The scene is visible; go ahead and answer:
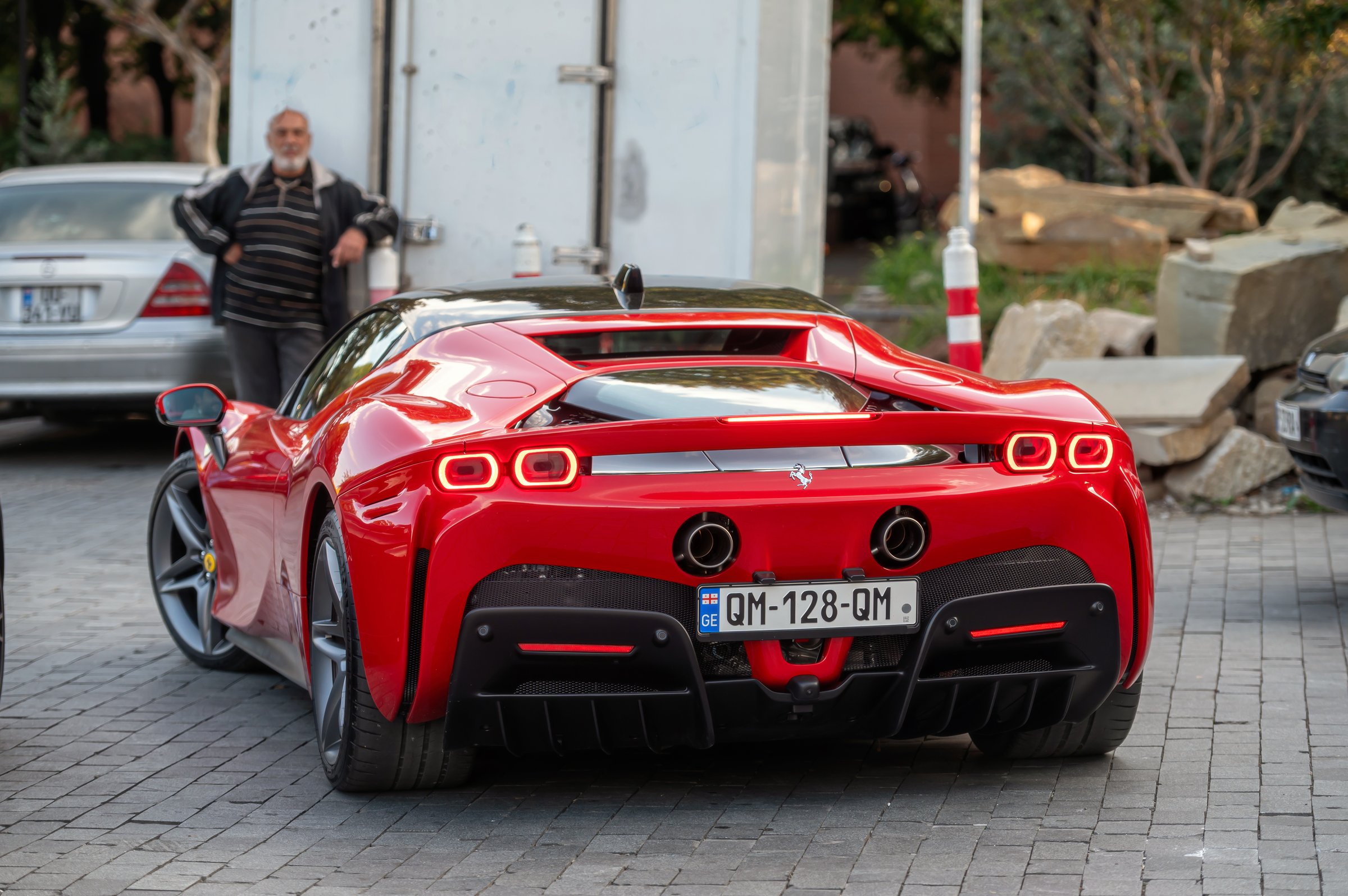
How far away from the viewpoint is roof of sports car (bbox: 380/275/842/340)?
16.1 ft

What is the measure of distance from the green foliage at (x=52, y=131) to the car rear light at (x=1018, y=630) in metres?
22.2

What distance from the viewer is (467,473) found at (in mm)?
4051

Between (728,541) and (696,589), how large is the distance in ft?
0.42

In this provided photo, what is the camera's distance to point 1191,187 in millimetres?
16578

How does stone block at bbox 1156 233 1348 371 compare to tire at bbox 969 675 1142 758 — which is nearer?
tire at bbox 969 675 1142 758

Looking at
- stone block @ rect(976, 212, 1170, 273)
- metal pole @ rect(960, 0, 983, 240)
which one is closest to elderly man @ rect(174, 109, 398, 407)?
metal pole @ rect(960, 0, 983, 240)

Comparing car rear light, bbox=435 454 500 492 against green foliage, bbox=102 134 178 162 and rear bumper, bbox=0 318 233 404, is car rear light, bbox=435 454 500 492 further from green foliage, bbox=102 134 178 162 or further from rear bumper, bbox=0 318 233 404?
green foliage, bbox=102 134 178 162

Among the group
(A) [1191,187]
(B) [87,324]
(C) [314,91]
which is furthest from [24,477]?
(A) [1191,187]

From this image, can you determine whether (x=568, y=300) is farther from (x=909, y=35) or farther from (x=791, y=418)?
(x=909, y=35)

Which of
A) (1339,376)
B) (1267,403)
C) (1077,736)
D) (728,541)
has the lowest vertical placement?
(1077,736)

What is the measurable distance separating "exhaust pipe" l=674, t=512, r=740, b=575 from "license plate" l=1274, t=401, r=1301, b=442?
12.2 feet

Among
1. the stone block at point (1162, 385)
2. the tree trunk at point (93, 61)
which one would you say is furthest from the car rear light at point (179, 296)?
the tree trunk at point (93, 61)

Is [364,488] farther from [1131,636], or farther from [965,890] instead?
[1131,636]

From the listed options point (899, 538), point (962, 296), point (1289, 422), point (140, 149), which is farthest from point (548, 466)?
point (140, 149)
